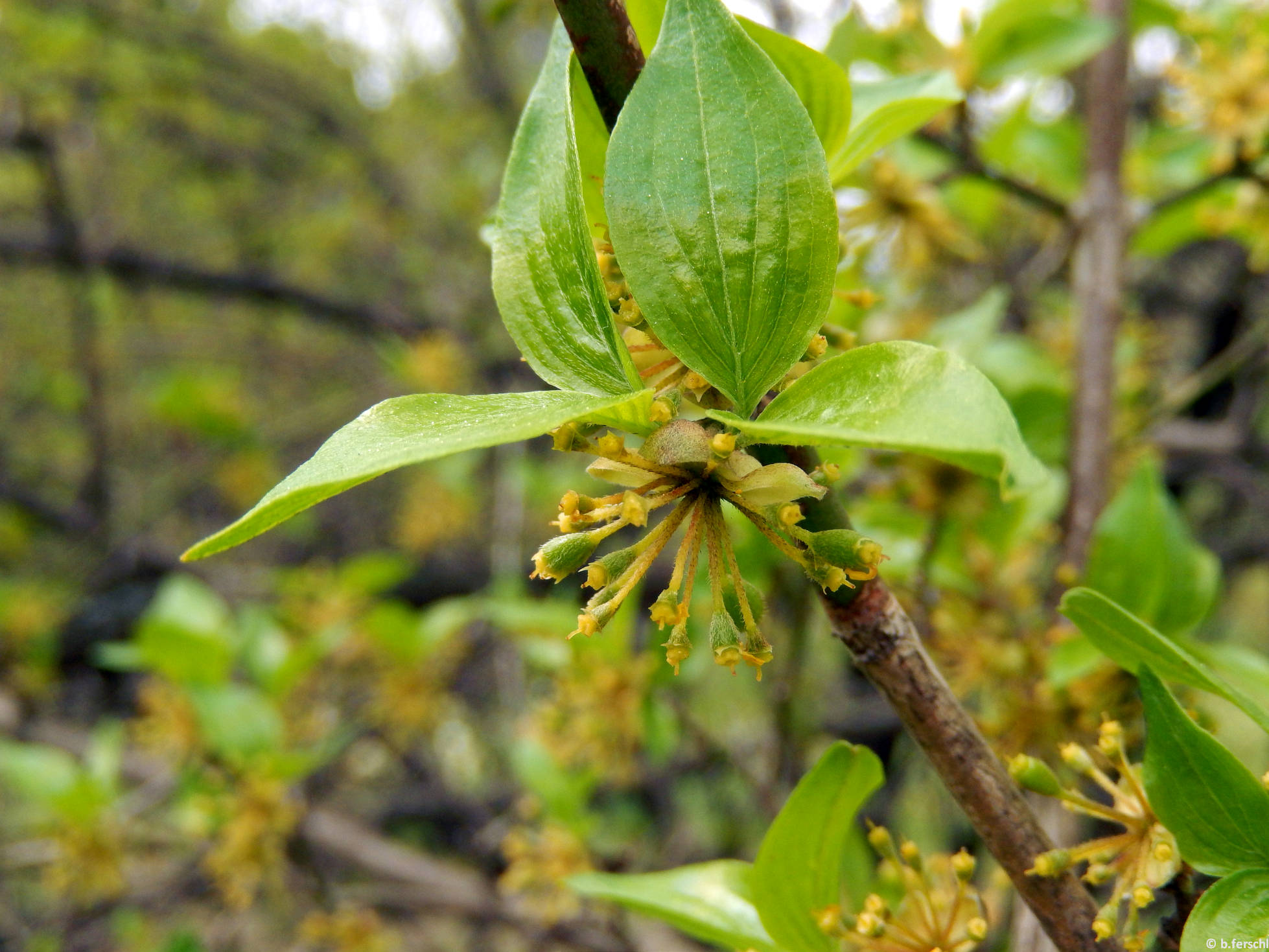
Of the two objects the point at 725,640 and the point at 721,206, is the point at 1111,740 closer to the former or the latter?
the point at 725,640

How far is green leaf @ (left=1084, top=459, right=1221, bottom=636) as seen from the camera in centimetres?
96

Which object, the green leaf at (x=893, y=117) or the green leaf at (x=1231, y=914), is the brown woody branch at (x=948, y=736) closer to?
the green leaf at (x=1231, y=914)

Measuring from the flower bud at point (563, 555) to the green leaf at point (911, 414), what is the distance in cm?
14

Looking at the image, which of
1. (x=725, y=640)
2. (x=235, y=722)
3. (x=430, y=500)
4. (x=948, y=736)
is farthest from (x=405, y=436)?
(x=430, y=500)

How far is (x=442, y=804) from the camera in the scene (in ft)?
9.98

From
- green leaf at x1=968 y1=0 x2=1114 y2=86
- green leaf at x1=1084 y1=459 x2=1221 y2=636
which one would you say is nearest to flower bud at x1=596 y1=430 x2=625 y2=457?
green leaf at x1=1084 y1=459 x2=1221 y2=636

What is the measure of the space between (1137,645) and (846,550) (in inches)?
8.8

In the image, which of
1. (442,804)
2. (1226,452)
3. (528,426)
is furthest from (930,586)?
(442,804)

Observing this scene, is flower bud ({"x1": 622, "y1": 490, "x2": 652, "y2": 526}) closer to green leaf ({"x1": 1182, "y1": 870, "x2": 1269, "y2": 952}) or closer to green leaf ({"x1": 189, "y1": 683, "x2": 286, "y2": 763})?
green leaf ({"x1": 1182, "y1": 870, "x2": 1269, "y2": 952})

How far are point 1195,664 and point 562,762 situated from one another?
138cm

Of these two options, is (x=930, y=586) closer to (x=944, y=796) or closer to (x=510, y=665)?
(x=944, y=796)

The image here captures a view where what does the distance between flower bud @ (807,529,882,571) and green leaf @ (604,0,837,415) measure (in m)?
0.09

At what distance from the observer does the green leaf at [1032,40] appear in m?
1.35

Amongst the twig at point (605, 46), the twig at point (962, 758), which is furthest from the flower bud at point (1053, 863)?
the twig at point (605, 46)
